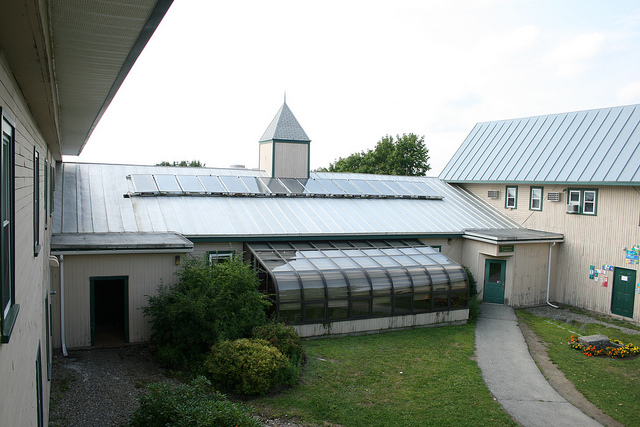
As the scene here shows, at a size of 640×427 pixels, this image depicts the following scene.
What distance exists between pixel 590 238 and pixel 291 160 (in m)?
14.5

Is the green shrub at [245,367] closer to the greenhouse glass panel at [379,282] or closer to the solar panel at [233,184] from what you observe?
the greenhouse glass panel at [379,282]

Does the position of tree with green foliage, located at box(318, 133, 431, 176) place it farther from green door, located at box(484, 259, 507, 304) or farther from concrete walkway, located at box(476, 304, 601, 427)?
concrete walkway, located at box(476, 304, 601, 427)

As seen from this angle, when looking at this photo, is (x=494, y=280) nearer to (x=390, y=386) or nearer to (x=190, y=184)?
(x=390, y=386)

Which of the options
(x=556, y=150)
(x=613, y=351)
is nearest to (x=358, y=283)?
(x=613, y=351)

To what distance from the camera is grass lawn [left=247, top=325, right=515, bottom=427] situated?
9.58m

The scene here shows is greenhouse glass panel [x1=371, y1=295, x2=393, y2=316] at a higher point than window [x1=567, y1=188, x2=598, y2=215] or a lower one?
lower

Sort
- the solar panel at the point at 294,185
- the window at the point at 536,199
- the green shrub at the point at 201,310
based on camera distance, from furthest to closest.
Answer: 1. the solar panel at the point at 294,185
2. the window at the point at 536,199
3. the green shrub at the point at 201,310

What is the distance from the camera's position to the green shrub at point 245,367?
33.4 ft

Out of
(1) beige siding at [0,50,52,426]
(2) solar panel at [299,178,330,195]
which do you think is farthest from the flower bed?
(1) beige siding at [0,50,52,426]

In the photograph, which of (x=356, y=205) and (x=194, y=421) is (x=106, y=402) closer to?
(x=194, y=421)

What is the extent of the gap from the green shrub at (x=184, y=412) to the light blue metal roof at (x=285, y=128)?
17813 millimetres

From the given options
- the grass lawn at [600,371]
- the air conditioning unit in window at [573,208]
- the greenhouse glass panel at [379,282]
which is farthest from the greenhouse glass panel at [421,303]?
the air conditioning unit in window at [573,208]

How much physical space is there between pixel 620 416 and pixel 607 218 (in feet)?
34.7

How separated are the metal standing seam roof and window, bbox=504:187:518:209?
0.75 metres
